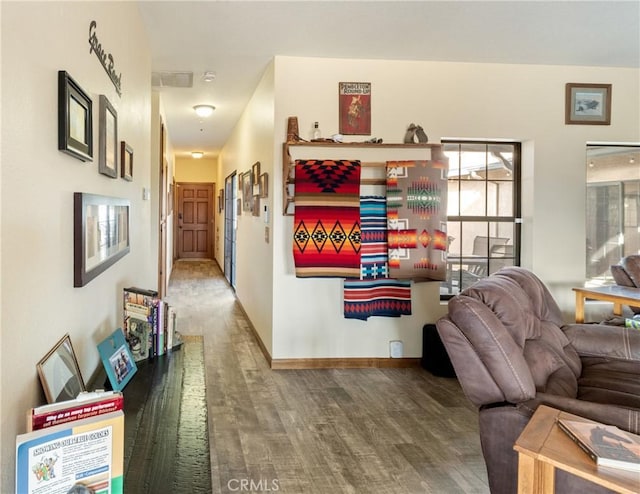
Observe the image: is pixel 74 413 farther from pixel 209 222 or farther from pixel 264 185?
pixel 209 222

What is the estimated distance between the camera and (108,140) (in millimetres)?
2016

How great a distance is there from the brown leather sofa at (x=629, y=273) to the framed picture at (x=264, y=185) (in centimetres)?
285

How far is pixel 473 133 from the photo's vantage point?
425 centimetres

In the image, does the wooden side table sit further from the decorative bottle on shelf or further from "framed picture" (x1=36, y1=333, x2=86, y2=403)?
the decorative bottle on shelf

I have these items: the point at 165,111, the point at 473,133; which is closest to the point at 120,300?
the point at 473,133

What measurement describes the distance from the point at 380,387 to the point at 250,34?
8.81 ft

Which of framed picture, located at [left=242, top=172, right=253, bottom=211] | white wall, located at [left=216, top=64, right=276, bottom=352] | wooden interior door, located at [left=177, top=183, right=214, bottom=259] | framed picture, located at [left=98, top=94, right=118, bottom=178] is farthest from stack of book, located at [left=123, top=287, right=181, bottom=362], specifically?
wooden interior door, located at [left=177, top=183, right=214, bottom=259]

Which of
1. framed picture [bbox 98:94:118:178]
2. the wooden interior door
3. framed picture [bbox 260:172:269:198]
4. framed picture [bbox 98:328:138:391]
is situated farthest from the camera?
the wooden interior door

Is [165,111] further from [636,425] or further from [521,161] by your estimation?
[636,425]

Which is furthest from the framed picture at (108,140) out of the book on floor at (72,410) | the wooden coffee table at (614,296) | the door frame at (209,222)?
the door frame at (209,222)

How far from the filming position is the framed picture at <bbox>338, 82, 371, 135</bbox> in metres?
4.09

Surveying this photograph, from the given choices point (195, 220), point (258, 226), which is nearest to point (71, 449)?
point (258, 226)

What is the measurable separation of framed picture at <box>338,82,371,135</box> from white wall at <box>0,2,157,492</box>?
2376 mm

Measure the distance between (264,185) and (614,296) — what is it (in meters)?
2.87
